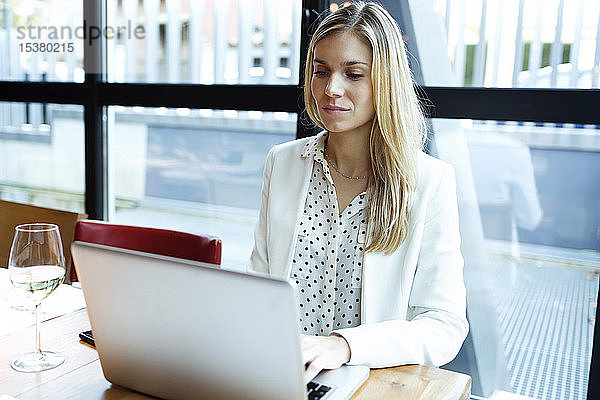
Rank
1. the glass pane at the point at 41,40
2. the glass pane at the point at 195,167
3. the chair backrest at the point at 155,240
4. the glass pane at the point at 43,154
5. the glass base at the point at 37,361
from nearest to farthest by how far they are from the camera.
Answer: the glass base at the point at 37,361 < the chair backrest at the point at 155,240 < the glass pane at the point at 195,167 < the glass pane at the point at 41,40 < the glass pane at the point at 43,154

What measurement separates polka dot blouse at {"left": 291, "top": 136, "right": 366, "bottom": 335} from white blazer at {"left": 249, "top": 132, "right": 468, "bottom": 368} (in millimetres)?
35

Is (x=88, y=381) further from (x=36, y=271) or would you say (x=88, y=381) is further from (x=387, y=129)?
(x=387, y=129)

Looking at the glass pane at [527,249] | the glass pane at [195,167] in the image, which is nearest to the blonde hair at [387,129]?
the glass pane at [527,249]

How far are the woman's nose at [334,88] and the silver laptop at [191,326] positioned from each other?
2.56 ft

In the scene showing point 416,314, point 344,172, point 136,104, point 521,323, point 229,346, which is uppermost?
point 136,104

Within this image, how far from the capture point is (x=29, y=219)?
1.95 meters

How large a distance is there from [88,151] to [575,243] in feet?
7.13

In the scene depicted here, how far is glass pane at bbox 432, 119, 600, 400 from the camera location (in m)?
1.82

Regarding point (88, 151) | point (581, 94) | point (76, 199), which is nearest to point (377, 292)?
point (581, 94)

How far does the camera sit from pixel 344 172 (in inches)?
62.6

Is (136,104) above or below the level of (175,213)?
above

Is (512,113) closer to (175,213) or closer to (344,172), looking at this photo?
(344,172)

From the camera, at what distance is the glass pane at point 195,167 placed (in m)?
2.56

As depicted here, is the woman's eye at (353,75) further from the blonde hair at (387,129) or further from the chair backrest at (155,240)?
the chair backrest at (155,240)
